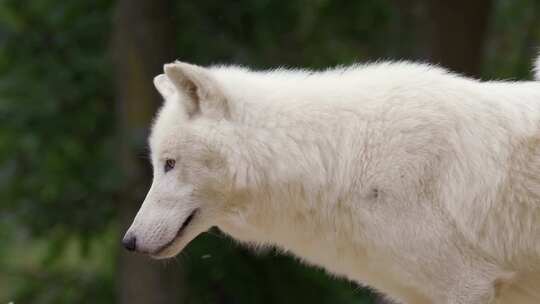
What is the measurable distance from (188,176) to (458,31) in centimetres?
483

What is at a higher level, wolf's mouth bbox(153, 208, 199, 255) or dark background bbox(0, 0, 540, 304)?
wolf's mouth bbox(153, 208, 199, 255)

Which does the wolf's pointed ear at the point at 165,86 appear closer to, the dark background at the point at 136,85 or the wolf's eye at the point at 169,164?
the wolf's eye at the point at 169,164

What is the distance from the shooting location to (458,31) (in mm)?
8695

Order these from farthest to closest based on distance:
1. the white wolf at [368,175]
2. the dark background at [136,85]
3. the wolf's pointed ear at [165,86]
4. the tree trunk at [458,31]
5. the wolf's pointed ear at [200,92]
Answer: the dark background at [136,85] < the tree trunk at [458,31] < the wolf's pointed ear at [165,86] < the wolf's pointed ear at [200,92] < the white wolf at [368,175]

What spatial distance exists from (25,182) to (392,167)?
244 inches

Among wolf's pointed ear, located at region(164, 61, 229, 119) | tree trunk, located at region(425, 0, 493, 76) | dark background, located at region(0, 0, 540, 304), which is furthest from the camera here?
dark background, located at region(0, 0, 540, 304)

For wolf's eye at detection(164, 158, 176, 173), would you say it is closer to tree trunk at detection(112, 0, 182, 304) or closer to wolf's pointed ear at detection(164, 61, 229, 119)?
wolf's pointed ear at detection(164, 61, 229, 119)

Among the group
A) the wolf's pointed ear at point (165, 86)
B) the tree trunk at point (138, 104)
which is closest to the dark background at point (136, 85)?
the tree trunk at point (138, 104)

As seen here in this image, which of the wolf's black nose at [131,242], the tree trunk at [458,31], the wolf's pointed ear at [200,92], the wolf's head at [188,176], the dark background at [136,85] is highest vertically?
the wolf's pointed ear at [200,92]

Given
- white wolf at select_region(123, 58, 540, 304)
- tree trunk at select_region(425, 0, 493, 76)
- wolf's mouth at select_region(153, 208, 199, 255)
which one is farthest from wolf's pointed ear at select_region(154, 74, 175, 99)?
tree trunk at select_region(425, 0, 493, 76)

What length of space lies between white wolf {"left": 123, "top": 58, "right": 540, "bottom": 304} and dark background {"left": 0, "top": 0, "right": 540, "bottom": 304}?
401cm

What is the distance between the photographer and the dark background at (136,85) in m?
8.73

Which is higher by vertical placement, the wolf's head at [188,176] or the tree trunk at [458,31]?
the wolf's head at [188,176]

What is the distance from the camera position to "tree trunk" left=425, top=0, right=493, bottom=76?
8.57 m
